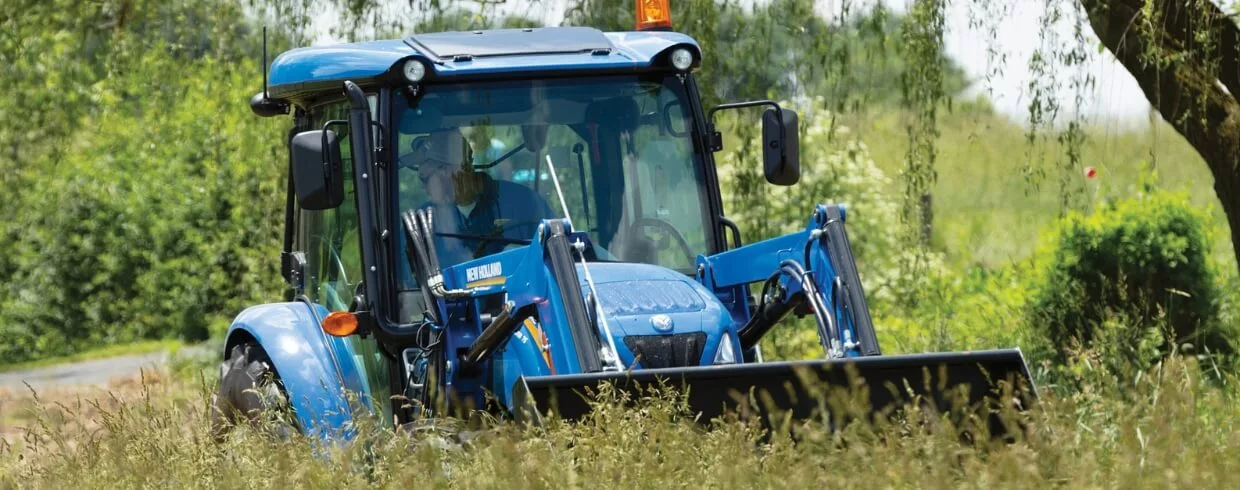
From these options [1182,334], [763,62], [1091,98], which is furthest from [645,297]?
[1182,334]

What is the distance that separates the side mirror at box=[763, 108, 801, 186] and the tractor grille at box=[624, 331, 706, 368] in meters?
0.94

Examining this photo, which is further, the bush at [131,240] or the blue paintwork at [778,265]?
the bush at [131,240]

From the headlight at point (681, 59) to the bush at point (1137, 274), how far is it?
4448 mm

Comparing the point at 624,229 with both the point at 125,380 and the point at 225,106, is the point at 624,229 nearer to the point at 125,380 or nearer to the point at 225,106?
the point at 225,106

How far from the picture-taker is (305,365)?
657 cm

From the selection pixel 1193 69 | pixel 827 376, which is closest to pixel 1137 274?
pixel 1193 69

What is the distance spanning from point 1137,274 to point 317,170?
612cm

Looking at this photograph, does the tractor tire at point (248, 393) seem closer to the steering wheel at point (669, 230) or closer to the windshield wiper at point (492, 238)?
the windshield wiper at point (492, 238)

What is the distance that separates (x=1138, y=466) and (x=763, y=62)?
5888 mm

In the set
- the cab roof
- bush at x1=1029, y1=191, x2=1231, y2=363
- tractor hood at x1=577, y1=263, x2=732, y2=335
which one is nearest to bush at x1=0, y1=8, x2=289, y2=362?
bush at x1=1029, y1=191, x2=1231, y2=363

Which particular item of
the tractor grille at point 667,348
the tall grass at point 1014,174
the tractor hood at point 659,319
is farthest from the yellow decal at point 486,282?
the tall grass at point 1014,174

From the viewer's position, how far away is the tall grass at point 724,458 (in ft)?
13.5

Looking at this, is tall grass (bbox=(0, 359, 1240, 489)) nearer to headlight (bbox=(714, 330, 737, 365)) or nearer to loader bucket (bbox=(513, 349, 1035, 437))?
Answer: loader bucket (bbox=(513, 349, 1035, 437))

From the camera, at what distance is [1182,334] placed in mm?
10258
